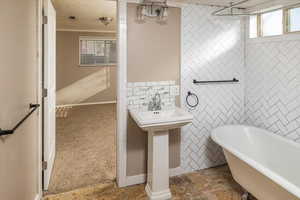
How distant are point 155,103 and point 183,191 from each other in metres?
1.09

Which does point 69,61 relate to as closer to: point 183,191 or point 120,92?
point 120,92

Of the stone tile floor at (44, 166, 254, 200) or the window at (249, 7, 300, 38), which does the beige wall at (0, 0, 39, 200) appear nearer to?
the stone tile floor at (44, 166, 254, 200)

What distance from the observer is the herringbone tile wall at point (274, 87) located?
243 centimetres

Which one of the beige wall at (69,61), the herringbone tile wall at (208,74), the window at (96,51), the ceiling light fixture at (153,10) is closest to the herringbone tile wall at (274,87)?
the herringbone tile wall at (208,74)

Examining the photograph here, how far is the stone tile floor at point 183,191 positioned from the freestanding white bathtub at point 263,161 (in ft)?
1.10

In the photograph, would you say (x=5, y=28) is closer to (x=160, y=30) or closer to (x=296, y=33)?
(x=160, y=30)

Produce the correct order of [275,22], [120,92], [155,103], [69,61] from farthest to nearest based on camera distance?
[69,61] → [275,22] → [155,103] → [120,92]

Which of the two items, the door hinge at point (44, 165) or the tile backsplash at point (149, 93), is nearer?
the door hinge at point (44, 165)

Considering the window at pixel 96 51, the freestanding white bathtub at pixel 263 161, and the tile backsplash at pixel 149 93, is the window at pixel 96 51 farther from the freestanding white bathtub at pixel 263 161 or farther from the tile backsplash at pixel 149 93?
the freestanding white bathtub at pixel 263 161

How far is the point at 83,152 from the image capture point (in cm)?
348

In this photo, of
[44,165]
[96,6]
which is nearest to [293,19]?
[96,6]

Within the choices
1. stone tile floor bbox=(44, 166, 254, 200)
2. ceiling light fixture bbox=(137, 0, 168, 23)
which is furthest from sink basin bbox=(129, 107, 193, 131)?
ceiling light fixture bbox=(137, 0, 168, 23)

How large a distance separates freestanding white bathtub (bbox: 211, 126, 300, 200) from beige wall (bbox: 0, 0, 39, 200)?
1846mm

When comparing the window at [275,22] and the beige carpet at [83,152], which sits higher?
the window at [275,22]
